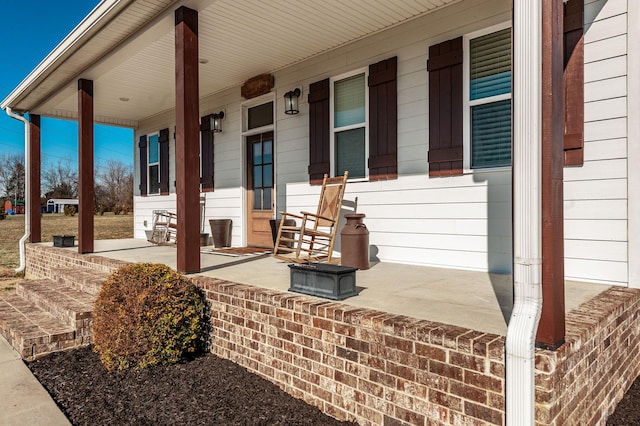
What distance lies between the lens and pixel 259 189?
245 inches

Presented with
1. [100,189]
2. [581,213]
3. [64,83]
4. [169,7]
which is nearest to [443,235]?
[581,213]

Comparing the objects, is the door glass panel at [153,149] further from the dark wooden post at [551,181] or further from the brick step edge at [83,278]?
the dark wooden post at [551,181]

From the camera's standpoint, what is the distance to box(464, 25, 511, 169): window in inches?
144

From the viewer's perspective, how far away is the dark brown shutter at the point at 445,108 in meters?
3.88

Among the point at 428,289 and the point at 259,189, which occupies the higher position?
the point at 259,189

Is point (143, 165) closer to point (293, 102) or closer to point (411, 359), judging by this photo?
point (293, 102)

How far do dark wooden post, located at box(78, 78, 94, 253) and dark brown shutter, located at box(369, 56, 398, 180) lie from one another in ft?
12.3

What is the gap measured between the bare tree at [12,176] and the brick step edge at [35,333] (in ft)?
145

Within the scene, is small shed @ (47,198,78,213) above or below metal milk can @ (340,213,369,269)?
above

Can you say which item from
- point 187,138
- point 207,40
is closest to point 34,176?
point 207,40

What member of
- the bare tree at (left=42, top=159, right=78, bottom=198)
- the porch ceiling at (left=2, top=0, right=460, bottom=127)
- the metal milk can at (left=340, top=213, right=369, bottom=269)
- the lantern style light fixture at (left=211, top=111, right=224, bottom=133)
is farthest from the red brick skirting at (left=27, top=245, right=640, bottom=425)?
the bare tree at (left=42, top=159, right=78, bottom=198)

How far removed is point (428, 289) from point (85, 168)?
4806 mm

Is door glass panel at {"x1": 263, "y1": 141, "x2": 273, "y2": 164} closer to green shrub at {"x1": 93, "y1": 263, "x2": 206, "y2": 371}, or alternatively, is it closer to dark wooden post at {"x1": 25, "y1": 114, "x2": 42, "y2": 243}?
green shrub at {"x1": 93, "y1": 263, "x2": 206, "y2": 371}

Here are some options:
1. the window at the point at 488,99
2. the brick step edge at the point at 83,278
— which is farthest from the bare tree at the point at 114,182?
the window at the point at 488,99
